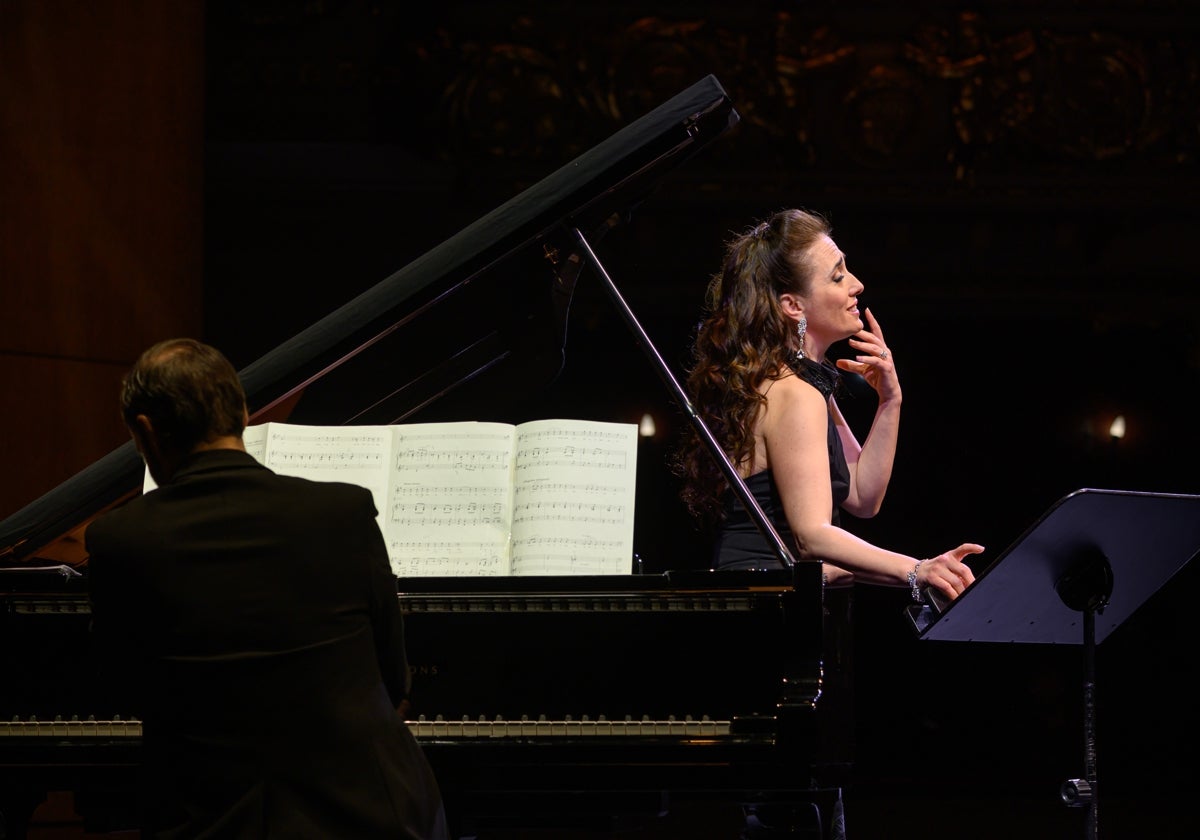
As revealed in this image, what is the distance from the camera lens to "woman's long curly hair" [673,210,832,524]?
2.59m

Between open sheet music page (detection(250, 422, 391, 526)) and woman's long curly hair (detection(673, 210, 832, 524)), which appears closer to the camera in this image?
open sheet music page (detection(250, 422, 391, 526))

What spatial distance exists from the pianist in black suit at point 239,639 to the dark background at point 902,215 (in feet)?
13.6

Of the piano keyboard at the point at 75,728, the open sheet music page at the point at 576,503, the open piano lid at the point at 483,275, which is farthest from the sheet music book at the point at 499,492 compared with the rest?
the piano keyboard at the point at 75,728

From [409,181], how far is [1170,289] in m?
3.51

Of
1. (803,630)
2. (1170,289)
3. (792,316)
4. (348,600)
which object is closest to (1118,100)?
(1170,289)

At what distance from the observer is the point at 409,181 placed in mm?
5906

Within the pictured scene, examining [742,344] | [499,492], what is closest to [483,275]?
[499,492]

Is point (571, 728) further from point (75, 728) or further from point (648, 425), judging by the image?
point (648, 425)

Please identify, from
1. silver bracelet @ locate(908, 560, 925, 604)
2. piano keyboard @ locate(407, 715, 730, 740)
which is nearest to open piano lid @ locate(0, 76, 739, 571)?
piano keyboard @ locate(407, 715, 730, 740)

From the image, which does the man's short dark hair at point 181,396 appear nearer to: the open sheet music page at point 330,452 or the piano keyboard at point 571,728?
the open sheet music page at point 330,452

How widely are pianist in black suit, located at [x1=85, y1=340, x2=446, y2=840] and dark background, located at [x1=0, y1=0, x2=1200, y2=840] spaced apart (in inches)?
164

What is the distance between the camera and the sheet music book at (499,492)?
2.28 meters

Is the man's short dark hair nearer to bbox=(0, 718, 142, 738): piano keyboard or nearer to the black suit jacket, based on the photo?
the black suit jacket

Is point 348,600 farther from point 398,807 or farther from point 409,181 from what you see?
point 409,181
